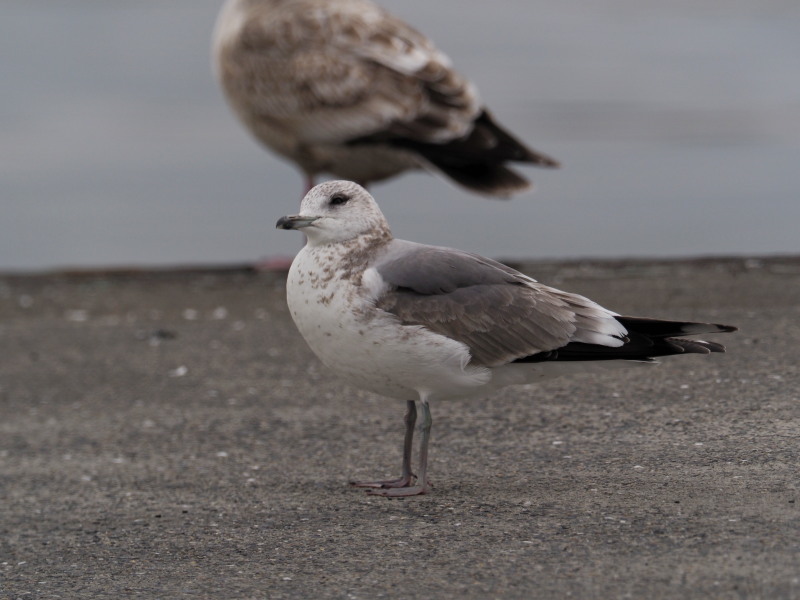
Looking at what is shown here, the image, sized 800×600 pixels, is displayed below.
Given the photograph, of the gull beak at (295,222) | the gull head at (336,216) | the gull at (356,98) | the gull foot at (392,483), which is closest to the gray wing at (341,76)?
the gull at (356,98)

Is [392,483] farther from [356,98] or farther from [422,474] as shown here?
[356,98]

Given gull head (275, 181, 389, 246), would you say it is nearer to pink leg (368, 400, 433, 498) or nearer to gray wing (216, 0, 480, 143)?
pink leg (368, 400, 433, 498)

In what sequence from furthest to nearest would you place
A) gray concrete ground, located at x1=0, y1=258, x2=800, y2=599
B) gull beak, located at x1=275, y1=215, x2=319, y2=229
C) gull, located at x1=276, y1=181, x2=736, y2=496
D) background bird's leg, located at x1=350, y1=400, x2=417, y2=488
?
background bird's leg, located at x1=350, y1=400, x2=417, y2=488, gull beak, located at x1=275, y1=215, x2=319, y2=229, gull, located at x1=276, y1=181, x2=736, y2=496, gray concrete ground, located at x1=0, y1=258, x2=800, y2=599

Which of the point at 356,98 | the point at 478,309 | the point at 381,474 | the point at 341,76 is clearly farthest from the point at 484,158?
the point at 478,309

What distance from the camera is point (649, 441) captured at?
471cm

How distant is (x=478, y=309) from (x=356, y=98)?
4.77 metres

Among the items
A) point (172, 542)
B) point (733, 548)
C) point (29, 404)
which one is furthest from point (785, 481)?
point (29, 404)

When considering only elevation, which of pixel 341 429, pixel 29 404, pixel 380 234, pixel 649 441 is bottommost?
pixel 29 404

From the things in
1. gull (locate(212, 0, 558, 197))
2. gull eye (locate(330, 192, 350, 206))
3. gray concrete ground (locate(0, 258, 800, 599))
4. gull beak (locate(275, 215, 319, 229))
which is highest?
gull (locate(212, 0, 558, 197))

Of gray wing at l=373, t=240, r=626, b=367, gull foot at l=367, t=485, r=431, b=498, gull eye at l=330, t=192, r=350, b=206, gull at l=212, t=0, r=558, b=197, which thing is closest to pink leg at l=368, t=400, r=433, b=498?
gull foot at l=367, t=485, r=431, b=498

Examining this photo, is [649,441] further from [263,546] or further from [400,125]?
[400,125]

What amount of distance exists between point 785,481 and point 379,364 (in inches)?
52.6

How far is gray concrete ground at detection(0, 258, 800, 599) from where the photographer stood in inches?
143

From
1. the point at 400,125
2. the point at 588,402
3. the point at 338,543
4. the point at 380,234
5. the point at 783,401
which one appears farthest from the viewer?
the point at 400,125
